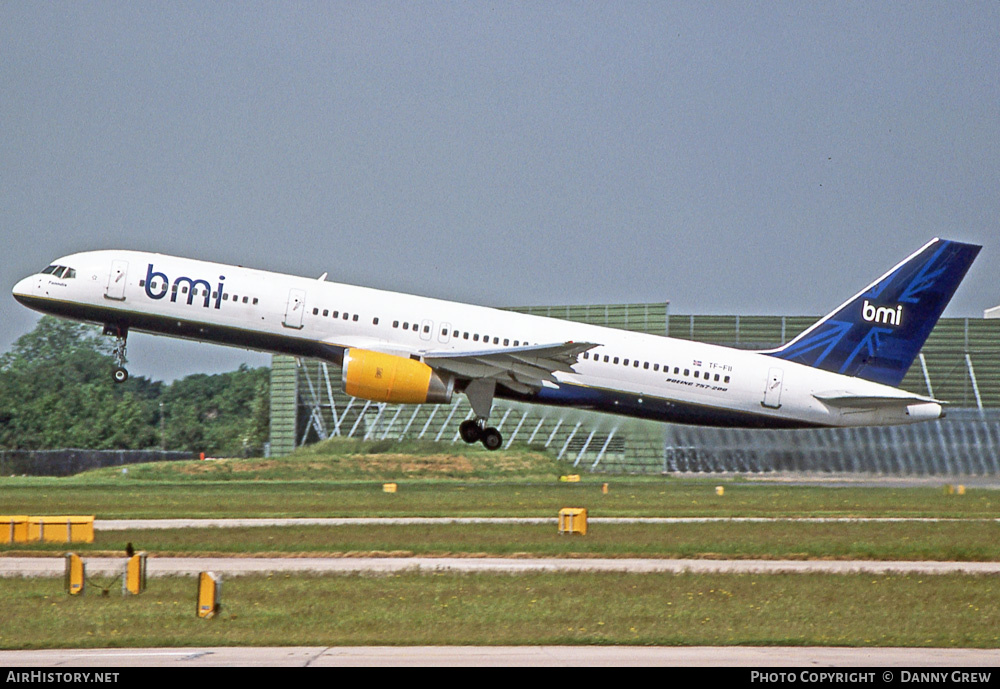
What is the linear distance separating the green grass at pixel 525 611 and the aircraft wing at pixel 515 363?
13887 millimetres

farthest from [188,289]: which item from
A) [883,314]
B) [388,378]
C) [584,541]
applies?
[883,314]

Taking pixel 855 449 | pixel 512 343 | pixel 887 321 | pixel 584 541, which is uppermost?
pixel 887 321

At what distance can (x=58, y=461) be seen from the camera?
2729 inches

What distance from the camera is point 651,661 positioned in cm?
1376

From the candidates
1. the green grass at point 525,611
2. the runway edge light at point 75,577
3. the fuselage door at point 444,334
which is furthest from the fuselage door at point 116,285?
the runway edge light at point 75,577

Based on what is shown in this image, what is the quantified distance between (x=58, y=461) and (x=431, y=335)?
3991 cm

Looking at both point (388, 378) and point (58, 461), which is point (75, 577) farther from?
point (58, 461)

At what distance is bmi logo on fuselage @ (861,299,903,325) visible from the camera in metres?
40.8

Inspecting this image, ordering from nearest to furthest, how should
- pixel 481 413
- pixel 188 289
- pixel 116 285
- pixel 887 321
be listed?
pixel 188 289 → pixel 116 285 → pixel 481 413 → pixel 887 321

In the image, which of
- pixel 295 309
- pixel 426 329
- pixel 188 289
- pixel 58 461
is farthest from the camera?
pixel 58 461

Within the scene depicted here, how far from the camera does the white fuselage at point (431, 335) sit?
36.3 metres
